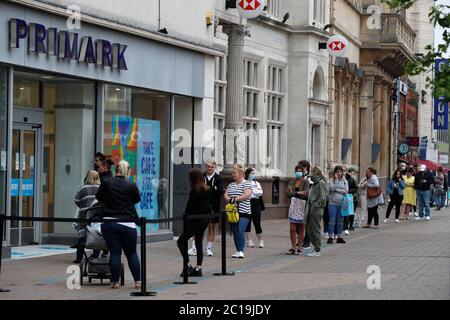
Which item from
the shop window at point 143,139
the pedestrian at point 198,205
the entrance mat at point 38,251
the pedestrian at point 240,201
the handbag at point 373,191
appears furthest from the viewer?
the handbag at point 373,191

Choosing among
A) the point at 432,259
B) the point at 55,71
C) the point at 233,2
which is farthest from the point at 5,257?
the point at 233,2

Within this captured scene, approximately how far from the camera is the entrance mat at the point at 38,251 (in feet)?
65.9

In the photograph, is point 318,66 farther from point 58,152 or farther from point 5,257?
point 5,257

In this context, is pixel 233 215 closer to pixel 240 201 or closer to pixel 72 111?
pixel 240 201

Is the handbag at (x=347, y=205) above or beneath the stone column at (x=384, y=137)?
beneath

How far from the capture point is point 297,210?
22.3 metres

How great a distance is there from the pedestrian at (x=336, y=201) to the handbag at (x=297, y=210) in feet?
12.4

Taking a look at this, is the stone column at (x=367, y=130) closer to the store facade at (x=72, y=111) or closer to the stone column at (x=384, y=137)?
the stone column at (x=384, y=137)

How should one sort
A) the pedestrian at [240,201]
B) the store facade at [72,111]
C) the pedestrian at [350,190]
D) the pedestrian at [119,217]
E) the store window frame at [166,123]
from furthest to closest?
the pedestrian at [350,190] → the store window frame at [166,123] → the pedestrian at [240,201] → the store facade at [72,111] → the pedestrian at [119,217]

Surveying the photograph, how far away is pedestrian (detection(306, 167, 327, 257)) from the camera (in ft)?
71.8

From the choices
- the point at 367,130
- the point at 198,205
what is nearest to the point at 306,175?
the point at 198,205

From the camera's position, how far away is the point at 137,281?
15.7m

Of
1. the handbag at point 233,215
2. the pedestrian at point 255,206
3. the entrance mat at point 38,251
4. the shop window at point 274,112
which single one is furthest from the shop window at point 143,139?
the shop window at point 274,112
